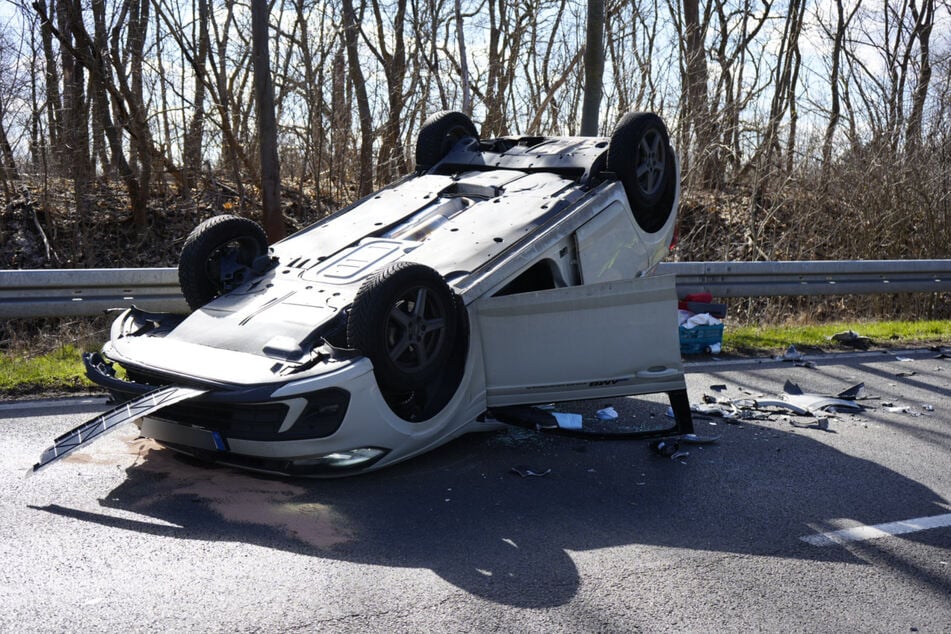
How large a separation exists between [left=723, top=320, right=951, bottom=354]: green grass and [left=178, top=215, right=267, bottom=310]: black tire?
4835 mm

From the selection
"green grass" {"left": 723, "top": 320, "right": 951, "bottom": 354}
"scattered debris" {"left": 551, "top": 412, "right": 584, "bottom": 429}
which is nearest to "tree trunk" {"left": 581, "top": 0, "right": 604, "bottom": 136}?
"green grass" {"left": 723, "top": 320, "right": 951, "bottom": 354}

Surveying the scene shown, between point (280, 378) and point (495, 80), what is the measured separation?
556 inches

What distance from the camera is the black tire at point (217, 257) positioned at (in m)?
5.62

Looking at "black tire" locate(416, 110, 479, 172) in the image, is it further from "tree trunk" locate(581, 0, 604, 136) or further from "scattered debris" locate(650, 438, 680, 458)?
"tree trunk" locate(581, 0, 604, 136)

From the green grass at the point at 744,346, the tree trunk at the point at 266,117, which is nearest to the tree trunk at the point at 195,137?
the tree trunk at the point at 266,117

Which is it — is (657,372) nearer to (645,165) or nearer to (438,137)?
(645,165)

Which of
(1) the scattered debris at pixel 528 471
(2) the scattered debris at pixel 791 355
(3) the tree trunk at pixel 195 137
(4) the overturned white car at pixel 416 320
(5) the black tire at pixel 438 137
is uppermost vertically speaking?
(3) the tree trunk at pixel 195 137

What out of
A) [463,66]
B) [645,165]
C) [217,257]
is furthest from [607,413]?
[463,66]

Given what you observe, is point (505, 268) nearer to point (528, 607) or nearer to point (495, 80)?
point (528, 607)

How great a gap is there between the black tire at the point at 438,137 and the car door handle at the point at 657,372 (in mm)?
2641

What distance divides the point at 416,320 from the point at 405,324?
0.24ft

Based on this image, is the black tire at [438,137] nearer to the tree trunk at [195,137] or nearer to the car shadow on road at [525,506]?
the car shadow on road at [525,506]

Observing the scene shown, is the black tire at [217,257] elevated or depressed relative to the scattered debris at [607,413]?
elevated

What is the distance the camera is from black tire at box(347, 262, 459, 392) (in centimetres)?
446
